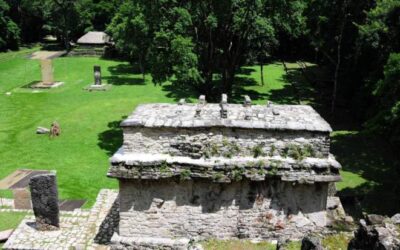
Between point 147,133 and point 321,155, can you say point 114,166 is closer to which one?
point 147,133

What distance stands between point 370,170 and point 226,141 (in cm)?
1167

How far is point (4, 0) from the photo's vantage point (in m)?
61.5

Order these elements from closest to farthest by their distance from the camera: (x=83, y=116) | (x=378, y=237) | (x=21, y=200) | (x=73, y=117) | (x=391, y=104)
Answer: (x=378, y=237) < (x=21, y=200) < (x=391, y=104) < (x=73, y=117) < (x=83, y=116)

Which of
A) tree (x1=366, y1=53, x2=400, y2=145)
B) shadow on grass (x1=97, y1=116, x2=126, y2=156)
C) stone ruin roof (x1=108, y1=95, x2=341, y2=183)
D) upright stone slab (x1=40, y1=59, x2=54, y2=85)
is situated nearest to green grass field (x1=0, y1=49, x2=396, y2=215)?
shadow on grass (x1=97, y1=116, x2=126, y2=156)

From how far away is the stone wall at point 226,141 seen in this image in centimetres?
1165

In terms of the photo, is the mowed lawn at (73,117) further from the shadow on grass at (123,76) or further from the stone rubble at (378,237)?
the stone rubble at (378,237)

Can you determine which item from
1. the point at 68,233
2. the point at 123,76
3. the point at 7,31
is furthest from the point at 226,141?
the point at 7,31

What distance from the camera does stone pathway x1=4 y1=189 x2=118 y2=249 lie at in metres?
13.6

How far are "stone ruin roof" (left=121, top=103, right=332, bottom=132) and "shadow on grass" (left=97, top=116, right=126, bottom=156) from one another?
919 centimetres

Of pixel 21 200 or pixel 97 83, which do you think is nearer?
pixel 21 200

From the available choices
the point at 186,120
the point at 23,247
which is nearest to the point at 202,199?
the point at 186,120

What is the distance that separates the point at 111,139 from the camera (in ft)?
79.5

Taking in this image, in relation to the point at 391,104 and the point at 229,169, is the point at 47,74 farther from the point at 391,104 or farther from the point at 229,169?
the point at 229,169

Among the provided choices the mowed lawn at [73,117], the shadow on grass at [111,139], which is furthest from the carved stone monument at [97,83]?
the shadow on grass at [111,139]
